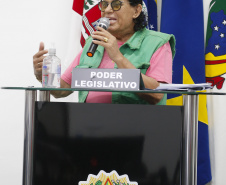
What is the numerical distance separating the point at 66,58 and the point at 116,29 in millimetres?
865

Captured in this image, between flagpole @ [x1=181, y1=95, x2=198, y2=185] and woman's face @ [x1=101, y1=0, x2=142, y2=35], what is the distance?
2.52 feet

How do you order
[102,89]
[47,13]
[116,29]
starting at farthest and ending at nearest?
1. [47,13]
2. [116,29]
3. [102,89]

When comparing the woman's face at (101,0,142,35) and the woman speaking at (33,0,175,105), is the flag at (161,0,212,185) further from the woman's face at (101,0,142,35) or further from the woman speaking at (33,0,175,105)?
the woman's face at (101,0,142,35)

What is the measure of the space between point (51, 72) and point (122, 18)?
53cm

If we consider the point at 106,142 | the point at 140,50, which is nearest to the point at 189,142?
the point at 106,142

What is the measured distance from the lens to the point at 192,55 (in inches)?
90.6

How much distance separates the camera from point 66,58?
2.56 meters

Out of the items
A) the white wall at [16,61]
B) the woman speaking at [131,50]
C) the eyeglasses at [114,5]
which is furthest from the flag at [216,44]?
the white wall at [16,61]

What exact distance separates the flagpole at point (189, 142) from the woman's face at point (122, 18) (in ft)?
2.52

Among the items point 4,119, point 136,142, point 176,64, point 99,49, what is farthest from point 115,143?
point 4,119

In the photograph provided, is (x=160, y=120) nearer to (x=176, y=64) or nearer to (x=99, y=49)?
(x=99, y=49)

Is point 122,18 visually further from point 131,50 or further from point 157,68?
point 157,68

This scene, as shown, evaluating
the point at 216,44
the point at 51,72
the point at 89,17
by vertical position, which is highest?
the point at 89,17

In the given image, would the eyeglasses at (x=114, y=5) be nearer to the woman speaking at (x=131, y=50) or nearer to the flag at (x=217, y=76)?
the woman speaking at (x=131, y=50)
